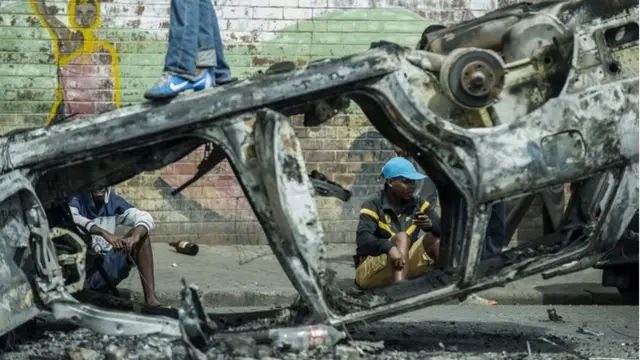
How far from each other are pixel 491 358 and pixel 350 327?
0.84 m

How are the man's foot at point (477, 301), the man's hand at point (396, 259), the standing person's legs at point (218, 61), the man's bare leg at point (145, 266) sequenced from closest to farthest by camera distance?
the standing person's legs at point (218, 61), the man's hand at point (396, 259), the man's bare leg at point (145, 266), the man's foot at point (477, 301)

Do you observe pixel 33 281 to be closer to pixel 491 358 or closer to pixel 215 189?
pixel 491 358

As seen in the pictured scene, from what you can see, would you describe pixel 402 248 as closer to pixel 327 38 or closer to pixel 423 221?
pixel 423 221

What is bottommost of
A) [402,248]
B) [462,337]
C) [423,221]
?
[462,337]

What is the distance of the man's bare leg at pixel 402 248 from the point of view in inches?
307

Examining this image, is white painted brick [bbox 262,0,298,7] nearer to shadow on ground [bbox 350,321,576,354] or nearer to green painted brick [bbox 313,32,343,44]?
green painted brick [bbox 313,32,343,44]

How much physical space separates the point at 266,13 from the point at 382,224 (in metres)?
4.10

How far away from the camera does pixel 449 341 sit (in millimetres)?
6977

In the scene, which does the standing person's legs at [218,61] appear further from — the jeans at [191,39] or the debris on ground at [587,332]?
the debris on ground at [587,332]

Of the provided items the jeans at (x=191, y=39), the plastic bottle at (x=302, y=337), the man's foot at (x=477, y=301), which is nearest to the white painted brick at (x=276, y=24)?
the man's foot at (x=477, y=301)

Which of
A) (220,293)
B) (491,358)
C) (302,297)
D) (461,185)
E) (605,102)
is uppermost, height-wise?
(605,102)

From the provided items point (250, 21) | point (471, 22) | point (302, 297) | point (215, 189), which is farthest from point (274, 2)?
point (302, 297)

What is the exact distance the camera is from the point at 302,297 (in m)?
5.92

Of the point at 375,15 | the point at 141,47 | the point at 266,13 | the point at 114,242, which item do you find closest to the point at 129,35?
the point at 141,47
